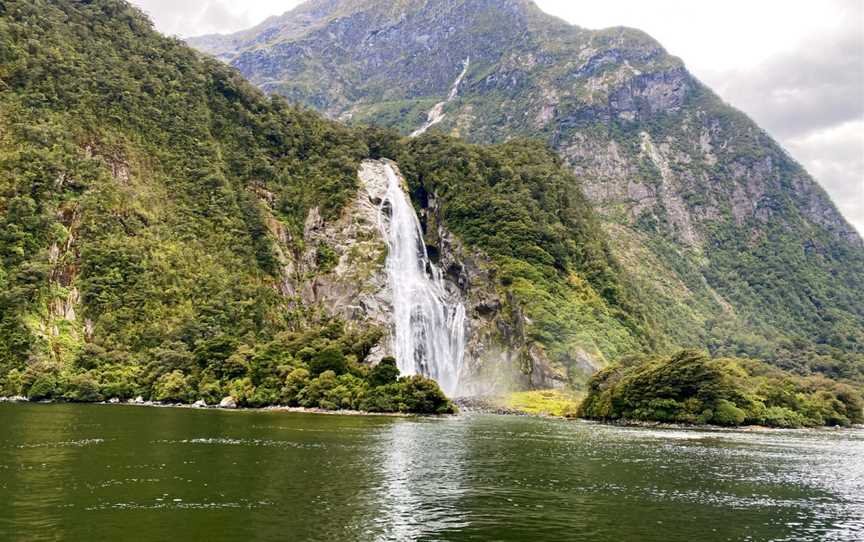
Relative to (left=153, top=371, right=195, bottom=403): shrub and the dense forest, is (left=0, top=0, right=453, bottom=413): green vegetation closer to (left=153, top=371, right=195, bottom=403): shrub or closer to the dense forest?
(left=153, top=371, right=195, bottom=403): shrub

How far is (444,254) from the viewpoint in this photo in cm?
14100

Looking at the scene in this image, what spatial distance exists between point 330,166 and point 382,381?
7476cm

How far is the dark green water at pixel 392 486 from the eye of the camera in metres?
21.5

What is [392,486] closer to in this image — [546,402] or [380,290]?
[546,402]

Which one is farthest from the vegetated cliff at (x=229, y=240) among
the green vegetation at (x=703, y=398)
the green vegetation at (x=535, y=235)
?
the green vegetation at (x=703, y=398)

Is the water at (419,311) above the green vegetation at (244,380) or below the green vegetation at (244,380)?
above

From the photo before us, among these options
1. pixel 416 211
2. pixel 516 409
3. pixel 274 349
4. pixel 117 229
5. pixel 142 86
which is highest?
pixel 142 86

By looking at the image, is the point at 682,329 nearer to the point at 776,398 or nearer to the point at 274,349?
the point at 776,398

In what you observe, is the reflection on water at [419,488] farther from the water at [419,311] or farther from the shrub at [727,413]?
the water at [419,311]

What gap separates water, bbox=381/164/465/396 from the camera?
11775cm

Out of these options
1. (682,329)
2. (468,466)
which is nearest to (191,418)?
(468,466)

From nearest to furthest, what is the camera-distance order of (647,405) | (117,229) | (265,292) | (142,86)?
(647,405) → (117,229) → (265,292) → (142,86)

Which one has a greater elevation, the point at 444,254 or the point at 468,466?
the point at 444,254

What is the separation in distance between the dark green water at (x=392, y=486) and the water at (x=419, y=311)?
64293 millimetres
